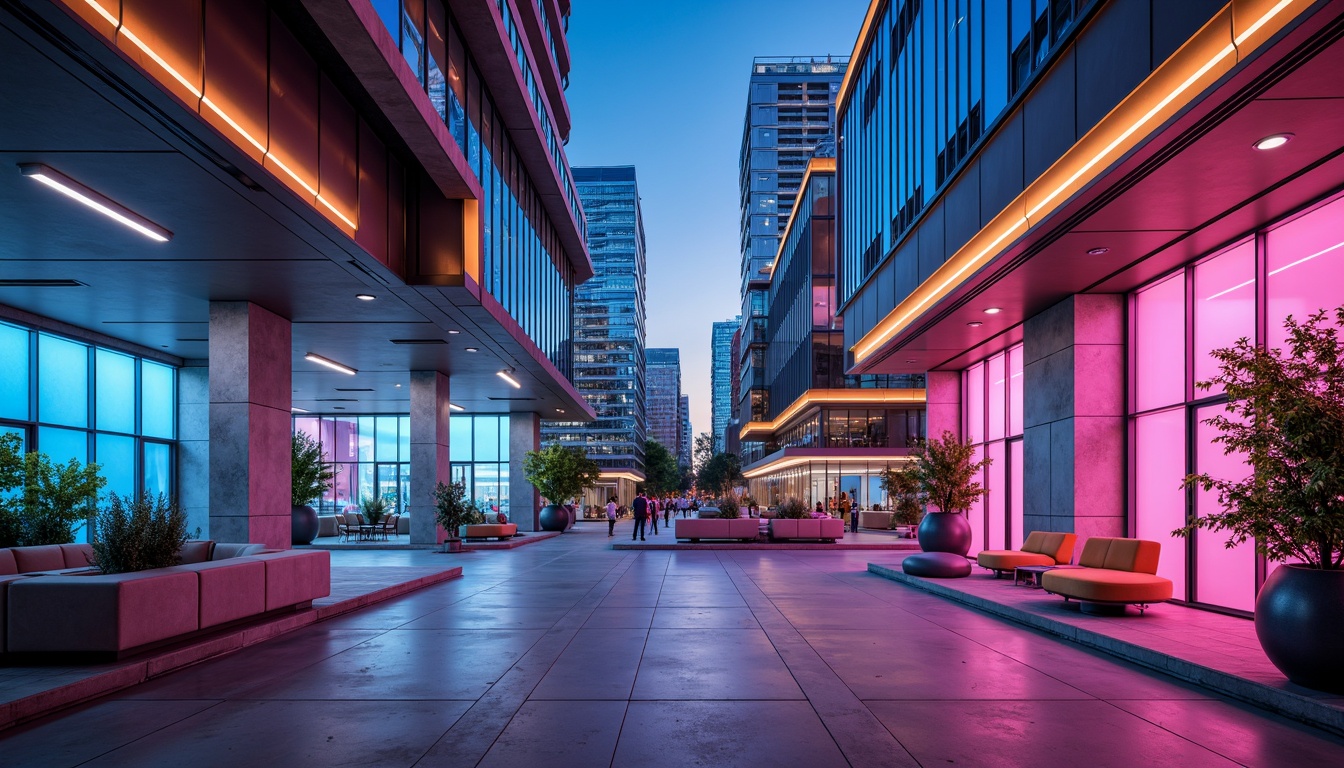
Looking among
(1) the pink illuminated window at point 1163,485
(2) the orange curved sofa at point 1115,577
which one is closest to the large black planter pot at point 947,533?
(1) the pink illuminated window at point 1163,485

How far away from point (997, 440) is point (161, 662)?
18.6 metres

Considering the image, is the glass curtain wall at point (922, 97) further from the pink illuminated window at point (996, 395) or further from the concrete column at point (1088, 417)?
the pink illuminated window at point (996, 395)

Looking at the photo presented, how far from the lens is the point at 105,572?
921 centimetres

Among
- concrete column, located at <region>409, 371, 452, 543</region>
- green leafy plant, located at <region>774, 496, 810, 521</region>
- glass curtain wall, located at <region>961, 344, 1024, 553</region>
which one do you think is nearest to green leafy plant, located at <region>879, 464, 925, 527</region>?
glass curtain wall, located at <region>961, 344, 1024, 553</region>

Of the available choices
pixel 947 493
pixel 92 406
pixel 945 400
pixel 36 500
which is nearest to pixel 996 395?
pixel 945 400

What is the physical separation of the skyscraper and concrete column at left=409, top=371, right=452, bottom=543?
11149 centimetres

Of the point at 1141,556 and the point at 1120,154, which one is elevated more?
the point at 1120,154

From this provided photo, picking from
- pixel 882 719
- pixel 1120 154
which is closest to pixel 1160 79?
pixel 1120 154

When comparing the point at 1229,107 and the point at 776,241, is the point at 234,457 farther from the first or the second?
the point at 776,241

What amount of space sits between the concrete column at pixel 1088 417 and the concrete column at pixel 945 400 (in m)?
8.70

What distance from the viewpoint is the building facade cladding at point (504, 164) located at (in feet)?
46.8

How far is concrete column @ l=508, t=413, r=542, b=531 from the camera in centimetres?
3525

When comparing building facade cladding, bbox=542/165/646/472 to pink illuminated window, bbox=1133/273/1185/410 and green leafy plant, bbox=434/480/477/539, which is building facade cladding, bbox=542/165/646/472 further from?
pink illuminated window, bbox=1133/273/1185/410

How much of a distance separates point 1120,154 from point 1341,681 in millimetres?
6080
